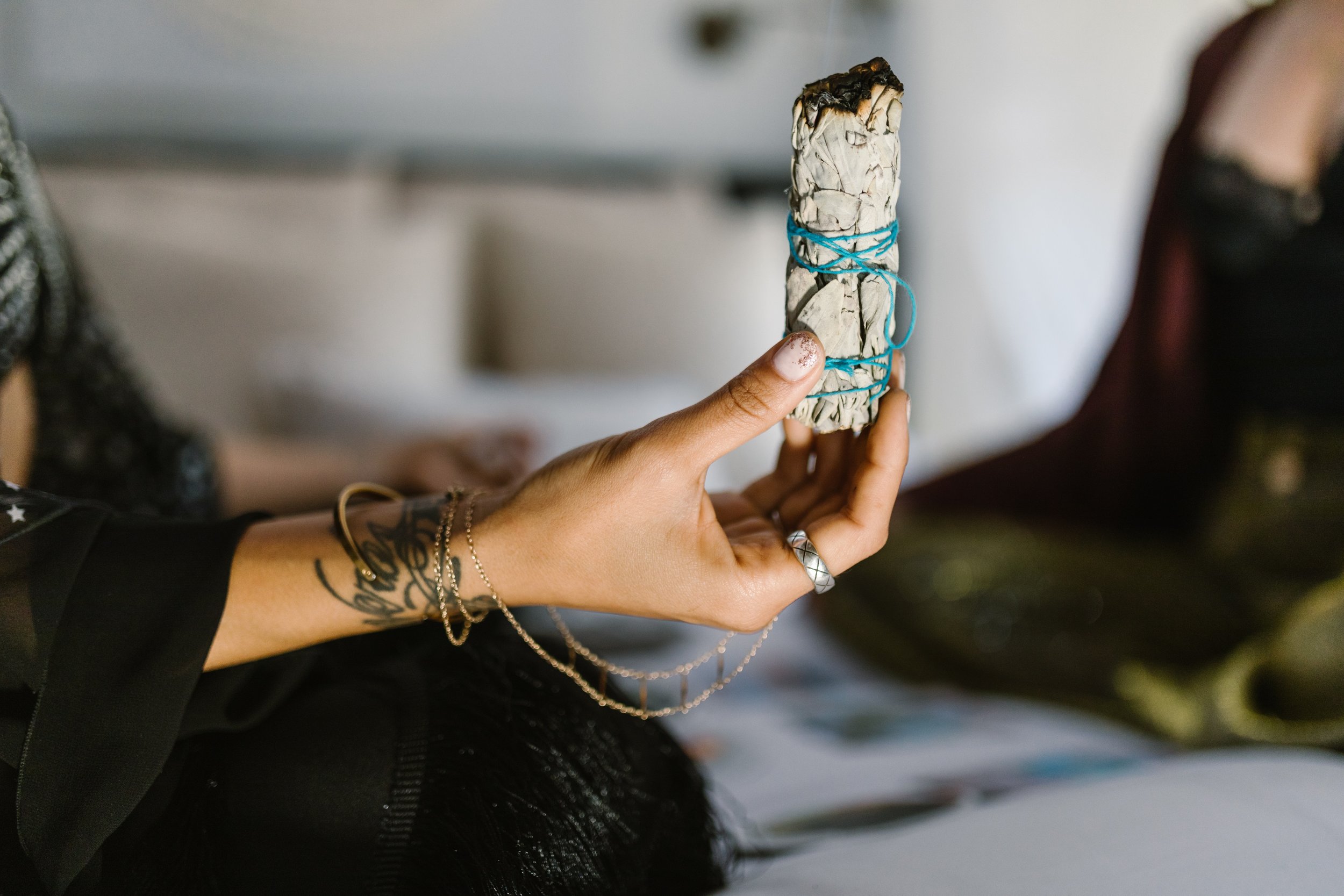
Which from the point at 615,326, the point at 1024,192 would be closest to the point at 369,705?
the point at 615,326

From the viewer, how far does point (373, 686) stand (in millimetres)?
609

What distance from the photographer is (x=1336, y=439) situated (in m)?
1.11

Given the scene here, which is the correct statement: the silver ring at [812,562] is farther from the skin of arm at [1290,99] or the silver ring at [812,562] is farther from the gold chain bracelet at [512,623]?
the skin of arm at [1290,99]

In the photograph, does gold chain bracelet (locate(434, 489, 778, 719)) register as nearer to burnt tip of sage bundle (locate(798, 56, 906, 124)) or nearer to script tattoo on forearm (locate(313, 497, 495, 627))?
script tattoo on forearm (locate(313, 497, 495, 627))

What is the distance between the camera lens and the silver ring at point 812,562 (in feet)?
1.72

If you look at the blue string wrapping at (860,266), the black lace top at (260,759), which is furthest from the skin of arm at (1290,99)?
the black lace top at (260,759)

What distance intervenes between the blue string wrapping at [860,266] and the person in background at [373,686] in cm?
3

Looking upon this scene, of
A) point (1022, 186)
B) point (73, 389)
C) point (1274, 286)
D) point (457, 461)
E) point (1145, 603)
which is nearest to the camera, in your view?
point (73, 389)

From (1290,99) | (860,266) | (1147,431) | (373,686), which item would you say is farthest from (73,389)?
(1147,431)

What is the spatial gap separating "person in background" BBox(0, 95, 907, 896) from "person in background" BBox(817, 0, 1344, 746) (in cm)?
66

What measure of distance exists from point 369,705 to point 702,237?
1329mm

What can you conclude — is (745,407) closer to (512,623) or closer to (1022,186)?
(512,623)

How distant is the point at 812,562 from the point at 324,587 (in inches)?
11.9

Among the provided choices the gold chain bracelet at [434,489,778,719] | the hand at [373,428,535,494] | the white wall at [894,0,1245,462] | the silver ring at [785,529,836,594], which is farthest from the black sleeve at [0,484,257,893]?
the white wall at [894,0,1245,462]
